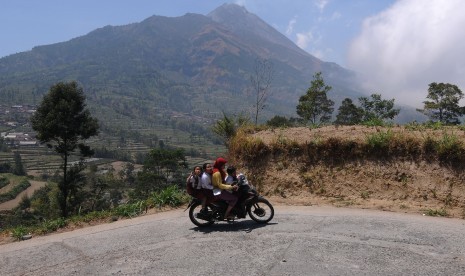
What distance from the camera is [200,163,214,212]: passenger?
27.2 feet

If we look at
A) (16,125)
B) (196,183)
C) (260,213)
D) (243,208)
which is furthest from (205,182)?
(16,125)

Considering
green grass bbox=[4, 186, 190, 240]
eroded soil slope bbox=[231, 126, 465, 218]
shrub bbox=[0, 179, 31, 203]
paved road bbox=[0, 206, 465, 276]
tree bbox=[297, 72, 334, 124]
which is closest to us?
paved road bbox=[0, 206, 465, 276]

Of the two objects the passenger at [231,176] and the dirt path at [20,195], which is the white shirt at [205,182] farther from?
the dirt path at [20,195]

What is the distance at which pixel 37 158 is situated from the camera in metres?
95.5

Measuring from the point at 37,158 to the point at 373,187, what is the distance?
325 feet

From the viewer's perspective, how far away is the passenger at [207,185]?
8.28 metres

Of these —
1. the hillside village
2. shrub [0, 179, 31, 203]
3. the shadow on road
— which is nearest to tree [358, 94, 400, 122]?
the shadow on road

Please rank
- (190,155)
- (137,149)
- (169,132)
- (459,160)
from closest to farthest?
(459,160)
(190,155)
(137,149)
(169,132)

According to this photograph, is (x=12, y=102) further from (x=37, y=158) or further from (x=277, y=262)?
(x=277, y=262)

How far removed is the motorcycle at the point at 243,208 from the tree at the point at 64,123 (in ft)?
54.8

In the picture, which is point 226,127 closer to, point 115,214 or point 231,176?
point 115,214

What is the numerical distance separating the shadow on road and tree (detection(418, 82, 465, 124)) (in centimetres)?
2048

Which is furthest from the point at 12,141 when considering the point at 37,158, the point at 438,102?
the point at 438,102

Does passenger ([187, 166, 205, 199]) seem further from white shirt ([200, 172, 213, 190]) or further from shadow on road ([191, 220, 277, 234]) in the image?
shadow on road ([191, 220, 277, 234])
